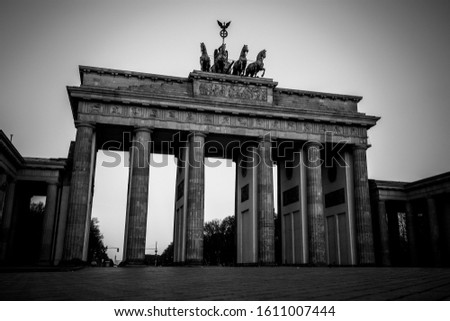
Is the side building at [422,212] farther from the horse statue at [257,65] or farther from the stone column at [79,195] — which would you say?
the stone column at [79,195]

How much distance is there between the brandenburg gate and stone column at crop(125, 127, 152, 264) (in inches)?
2.7

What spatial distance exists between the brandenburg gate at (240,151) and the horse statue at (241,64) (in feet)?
4.65

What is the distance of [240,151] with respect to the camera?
114 feet

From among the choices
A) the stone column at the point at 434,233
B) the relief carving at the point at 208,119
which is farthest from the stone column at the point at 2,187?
the stone column at the point at 434,233

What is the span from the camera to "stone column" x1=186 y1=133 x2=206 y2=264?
93.2 ft

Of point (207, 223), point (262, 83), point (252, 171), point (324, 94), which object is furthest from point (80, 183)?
point (207, 223)

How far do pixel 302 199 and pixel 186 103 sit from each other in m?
12.0

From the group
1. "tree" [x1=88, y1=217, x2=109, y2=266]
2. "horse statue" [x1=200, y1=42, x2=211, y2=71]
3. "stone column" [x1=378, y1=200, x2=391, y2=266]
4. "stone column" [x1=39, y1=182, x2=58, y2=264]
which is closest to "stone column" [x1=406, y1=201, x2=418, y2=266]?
"stone column" [x1=378, y1=200, x2=391, y2=266]

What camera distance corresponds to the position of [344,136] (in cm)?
3344

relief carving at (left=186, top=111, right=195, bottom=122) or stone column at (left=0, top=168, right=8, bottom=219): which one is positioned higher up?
relief carving at (left=186, top=111, right=195, bottom=122)

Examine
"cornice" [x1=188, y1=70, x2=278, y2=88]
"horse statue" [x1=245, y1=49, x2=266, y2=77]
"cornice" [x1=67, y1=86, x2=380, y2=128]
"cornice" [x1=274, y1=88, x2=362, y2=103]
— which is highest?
"horse statue" [x1=245, y1=49, x2=266, y2=77]

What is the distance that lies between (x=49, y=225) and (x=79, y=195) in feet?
12.2

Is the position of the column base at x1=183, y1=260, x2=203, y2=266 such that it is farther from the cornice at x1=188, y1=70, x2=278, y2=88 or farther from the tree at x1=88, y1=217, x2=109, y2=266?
the tree at x1=88, y1=217, x2=109, y2=266

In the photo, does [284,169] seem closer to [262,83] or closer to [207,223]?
[262,83]
